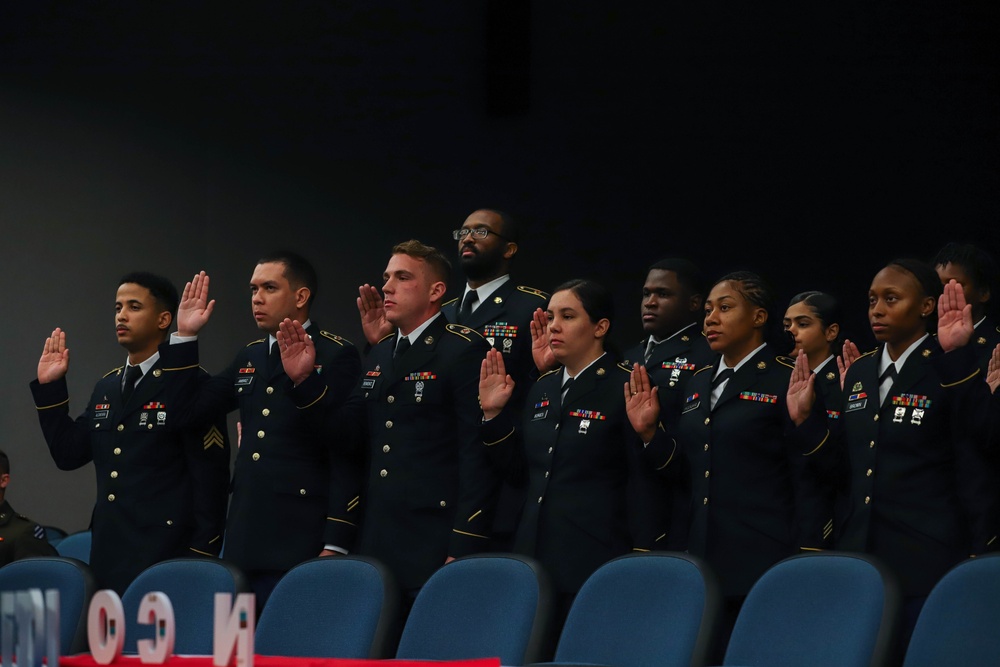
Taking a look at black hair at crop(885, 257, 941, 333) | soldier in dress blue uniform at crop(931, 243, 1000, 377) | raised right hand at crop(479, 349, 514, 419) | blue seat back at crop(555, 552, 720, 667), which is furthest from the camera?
soldier in dress blue uniform at crop(931, 243, 1000, 377)

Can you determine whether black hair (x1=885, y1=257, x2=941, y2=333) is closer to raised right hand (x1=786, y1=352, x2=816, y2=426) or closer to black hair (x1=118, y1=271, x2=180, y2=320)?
raised right hand (x1=786, y1=352, x2=816, y2=426)

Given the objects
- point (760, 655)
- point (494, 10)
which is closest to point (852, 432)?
point (760, 655)

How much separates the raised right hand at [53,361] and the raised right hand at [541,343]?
1.77 meters

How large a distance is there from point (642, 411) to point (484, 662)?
1.52 meters

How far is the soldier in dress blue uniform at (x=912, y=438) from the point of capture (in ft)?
12.4

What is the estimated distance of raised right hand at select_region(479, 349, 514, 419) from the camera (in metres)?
4.18

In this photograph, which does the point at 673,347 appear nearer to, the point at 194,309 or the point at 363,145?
the point at 194,309

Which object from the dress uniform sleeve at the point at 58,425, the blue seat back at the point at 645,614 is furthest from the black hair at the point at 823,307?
the dress uniform sleeve at the point at 58,425

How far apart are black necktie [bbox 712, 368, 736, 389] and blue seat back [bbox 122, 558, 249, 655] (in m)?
1.60

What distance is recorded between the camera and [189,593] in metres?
3.58

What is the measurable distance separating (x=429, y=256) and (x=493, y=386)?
659 mm

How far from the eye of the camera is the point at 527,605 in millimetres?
3156

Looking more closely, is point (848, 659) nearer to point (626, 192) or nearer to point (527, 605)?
point (527, 605)

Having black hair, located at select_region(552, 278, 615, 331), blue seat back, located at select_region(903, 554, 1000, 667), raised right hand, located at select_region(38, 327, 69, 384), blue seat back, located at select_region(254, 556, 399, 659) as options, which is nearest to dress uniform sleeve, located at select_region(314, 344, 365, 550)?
black hair, located at select_region(552, 278, 615, 331)
